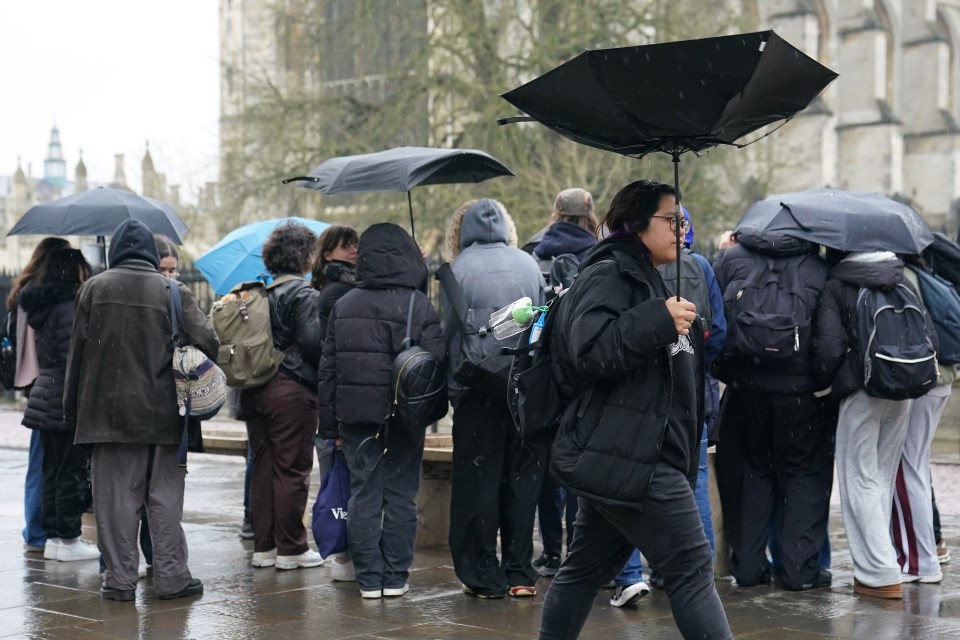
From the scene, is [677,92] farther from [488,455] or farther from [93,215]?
[93,215]

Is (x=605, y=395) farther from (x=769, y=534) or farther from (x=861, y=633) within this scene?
(x=769, y=534)

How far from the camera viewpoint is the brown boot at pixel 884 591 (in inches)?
285

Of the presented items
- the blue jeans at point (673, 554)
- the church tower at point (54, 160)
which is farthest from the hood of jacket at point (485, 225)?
the church tower at point (54, 160)

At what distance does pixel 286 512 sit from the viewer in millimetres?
8172

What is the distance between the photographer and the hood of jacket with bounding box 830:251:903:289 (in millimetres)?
7242

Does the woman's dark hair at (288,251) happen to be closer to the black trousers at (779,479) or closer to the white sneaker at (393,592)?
the white sneaker at (393,592)

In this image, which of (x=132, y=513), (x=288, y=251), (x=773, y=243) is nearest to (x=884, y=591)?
(x=773, y=243)

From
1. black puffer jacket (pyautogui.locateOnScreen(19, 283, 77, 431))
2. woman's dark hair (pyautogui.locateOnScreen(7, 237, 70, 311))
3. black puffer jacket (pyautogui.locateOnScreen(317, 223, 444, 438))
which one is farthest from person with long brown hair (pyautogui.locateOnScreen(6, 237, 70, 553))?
black puffer jacket (pyautogui.locateOnScreen(317, 223, 444, 438))

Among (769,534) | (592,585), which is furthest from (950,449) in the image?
(592,585)

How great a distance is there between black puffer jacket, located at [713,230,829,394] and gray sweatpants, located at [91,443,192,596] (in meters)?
2.91

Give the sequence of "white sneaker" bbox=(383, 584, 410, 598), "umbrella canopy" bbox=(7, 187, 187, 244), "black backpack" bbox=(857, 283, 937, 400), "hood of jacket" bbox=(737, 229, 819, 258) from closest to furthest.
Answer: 1. "black backpack" bbox=(857, 283, 937, 400)
2. "white sneaker" bbox=(383, 584, 410, 598)
3. "hood of jacket" bbox=(737, 229, 819, 258)
4. "umbrella canopy" bbox=(7, 187, 187, 244)

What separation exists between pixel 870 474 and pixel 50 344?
4637mm

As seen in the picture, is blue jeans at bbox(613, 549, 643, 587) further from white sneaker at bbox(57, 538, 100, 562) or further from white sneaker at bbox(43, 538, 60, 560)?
white sneaker at bbox(43, 538, 60, 560)

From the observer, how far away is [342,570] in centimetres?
784
